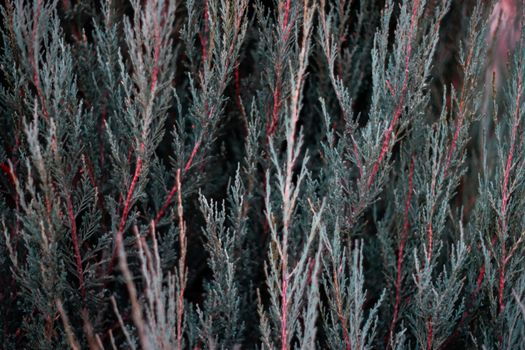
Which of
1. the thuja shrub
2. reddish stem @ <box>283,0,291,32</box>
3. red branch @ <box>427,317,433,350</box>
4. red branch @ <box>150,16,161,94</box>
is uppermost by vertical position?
reddish stem @ <box>283,0,291,32</box>

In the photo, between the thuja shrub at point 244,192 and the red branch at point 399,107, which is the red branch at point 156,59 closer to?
the thuja shrub at point 244,192

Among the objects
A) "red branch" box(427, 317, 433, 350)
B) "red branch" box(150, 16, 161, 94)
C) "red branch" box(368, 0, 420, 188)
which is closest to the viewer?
"red branch" box(150, 16, 161, 94)

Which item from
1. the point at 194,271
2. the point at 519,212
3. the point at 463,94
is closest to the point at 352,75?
the point at 463,94

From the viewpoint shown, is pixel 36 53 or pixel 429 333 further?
pixel 429 333

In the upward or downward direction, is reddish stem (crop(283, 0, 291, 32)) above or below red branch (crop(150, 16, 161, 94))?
above

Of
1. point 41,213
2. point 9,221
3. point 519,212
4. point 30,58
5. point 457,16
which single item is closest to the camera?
point 41,213

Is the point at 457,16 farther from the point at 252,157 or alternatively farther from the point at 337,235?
the point at 337,235

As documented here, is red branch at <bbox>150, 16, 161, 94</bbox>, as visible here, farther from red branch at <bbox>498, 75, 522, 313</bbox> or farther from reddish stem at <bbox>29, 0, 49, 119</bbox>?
red branch at <bbox>498, 75, 522, 313</bbox>

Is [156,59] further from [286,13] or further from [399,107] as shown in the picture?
[399,107]

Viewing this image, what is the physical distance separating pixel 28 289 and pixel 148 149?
83 cm

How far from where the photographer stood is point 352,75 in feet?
11.4

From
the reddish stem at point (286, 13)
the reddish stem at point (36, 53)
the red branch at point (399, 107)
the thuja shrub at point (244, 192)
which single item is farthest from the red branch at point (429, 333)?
the reddish stem at point (36, 53)

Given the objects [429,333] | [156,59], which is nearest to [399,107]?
[429,333]

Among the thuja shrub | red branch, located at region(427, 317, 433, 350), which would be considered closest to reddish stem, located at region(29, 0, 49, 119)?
the thuja shrub
